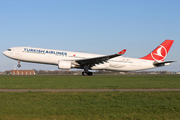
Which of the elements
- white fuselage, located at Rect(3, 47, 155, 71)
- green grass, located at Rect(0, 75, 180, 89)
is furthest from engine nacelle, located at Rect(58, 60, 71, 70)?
green grass, located at Rect(0, 75, 180, 89)

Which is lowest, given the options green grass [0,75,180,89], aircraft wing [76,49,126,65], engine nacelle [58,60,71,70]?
green grass [0,75,180,89]

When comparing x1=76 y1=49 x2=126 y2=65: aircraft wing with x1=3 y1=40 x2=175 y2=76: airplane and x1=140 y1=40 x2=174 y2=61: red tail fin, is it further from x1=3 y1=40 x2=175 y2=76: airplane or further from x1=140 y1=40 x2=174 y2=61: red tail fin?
x1=140 y1=40 x2=174 y2=61: red tail fin

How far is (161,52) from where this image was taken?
45781mm

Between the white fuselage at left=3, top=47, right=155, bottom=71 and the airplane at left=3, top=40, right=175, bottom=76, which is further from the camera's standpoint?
the white fuselage at left=3, top=47, right=155, bottom=71

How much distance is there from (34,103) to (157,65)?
37.6 m

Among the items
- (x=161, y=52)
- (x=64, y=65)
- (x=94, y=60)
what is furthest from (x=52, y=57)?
(x=161, y=52)

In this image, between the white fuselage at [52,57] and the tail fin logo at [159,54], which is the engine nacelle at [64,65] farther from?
the tail fin logo at [159,54]

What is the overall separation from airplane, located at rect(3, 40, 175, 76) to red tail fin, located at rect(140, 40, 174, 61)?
0.95 m

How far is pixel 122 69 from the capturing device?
143 feet

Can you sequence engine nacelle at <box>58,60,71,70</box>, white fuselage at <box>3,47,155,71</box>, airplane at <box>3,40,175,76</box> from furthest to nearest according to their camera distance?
white fuselage at <box>3,47,155,71</box> < airplane at <box>3,40,175,76</box> < engine nacelle at <box>58,60,71,70</box>

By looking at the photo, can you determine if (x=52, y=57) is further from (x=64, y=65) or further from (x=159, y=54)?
(x=159, y=54)

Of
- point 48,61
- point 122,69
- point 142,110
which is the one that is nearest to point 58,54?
point 48,61

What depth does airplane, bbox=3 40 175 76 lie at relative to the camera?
38.8m

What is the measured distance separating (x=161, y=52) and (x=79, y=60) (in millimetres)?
18889
